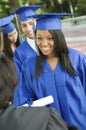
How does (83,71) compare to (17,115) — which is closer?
(17,115)

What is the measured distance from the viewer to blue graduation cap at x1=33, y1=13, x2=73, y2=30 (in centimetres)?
342

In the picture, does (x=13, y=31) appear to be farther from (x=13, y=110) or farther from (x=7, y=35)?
(x=13, y=110)

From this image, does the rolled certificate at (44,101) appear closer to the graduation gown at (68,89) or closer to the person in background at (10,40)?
the graduation gown at (68,89)

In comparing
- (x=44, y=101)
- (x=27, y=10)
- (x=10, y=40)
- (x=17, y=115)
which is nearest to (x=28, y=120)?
(x=17, y=115)

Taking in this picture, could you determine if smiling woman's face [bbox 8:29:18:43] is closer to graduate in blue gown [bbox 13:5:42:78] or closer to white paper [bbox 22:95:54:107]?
graduate in blue gown [bbox 13:5:42:78]

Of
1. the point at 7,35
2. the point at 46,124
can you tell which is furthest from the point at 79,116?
the point at 7,35

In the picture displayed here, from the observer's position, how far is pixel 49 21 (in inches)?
139

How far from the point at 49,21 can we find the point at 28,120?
1.71 m

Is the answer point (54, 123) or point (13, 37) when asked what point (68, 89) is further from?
point (13, 37)

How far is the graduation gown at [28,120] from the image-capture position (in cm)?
195

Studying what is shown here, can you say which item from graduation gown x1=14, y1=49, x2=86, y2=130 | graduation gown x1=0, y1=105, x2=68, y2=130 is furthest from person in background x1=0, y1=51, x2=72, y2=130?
graduation gown x1=14, y1=49, x2=86, y2=130

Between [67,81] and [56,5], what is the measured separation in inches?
1021

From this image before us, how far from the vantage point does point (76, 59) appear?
3309 mm

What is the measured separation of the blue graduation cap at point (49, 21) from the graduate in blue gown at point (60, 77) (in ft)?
0.09
